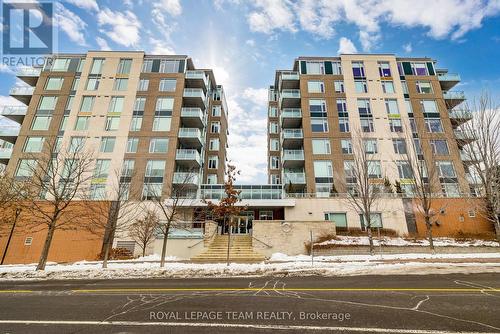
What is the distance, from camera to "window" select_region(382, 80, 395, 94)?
3641 cm

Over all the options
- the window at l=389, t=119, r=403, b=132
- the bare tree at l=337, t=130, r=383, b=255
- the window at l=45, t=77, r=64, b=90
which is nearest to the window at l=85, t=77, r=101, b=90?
the window at l=45, t=77, r=64, b=90

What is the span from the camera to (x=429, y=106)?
35438 millimetres

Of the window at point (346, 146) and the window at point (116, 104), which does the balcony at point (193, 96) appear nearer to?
the window at point (116, 104)

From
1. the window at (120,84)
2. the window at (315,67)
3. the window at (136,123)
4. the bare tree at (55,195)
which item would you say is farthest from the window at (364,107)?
the window at (120,84)

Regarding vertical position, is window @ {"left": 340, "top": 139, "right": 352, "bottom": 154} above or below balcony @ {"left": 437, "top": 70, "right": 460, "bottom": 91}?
below

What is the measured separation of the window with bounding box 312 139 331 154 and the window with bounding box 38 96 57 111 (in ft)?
119

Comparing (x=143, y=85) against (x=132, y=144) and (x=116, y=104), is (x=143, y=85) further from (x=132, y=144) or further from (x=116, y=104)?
(x=132, y=144)

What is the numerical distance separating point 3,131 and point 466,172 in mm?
60006

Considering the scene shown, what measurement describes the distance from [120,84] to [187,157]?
15.4 m

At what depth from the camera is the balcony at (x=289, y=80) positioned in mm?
38844

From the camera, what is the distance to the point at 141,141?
1319 inches

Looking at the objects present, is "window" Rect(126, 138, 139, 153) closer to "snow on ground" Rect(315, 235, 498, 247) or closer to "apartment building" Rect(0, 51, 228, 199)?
"apartment building" Rect(0, 51, 228, 199)

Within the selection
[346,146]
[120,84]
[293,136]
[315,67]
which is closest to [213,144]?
[293,136]

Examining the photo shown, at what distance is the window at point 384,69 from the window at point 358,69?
8.05 ft
